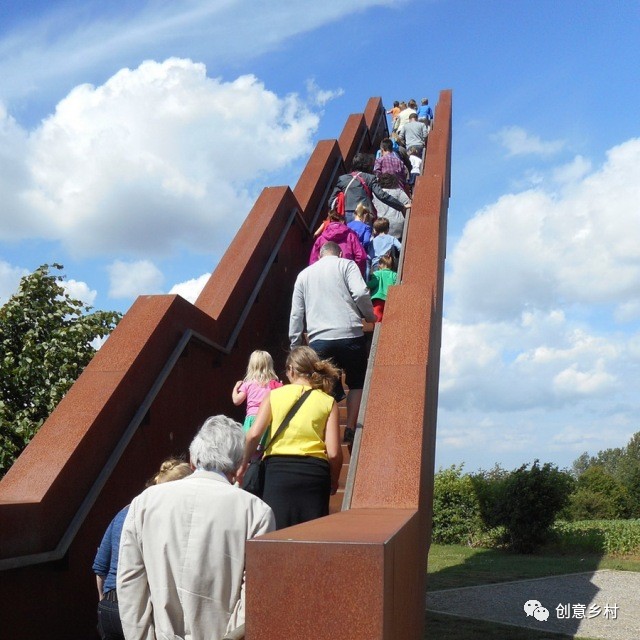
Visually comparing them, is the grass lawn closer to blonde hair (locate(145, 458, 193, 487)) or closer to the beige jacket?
blonde hair (locate(145, 458, 193, 487))

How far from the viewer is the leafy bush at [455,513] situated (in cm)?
1656

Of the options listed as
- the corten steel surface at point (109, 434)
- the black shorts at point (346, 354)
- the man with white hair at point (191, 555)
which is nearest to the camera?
the man with white hair at point (191, 555)

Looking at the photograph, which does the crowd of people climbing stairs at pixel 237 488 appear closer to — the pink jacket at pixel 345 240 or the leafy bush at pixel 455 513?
the pink jacket at pixel 345 240

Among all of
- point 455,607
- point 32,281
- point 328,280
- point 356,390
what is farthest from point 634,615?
point 32,281

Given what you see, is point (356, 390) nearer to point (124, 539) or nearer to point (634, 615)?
point (124, 539)

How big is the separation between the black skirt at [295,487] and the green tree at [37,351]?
9.11 m

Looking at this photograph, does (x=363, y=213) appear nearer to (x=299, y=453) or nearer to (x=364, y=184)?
(x=364, y=184)

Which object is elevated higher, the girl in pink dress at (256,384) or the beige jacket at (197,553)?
the girl in pink dress at (256,384)

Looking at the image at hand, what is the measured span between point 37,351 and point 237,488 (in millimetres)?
11540

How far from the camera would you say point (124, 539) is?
344 centimetres

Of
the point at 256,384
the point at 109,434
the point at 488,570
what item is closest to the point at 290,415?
the point at 256,384

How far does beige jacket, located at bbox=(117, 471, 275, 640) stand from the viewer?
10.9ft

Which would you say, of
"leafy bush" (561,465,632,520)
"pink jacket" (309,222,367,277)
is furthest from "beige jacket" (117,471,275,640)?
"leafy bush" (561,465,632,520)

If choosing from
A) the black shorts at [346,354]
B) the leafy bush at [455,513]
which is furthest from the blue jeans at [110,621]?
the leafy bush at [455,513]
